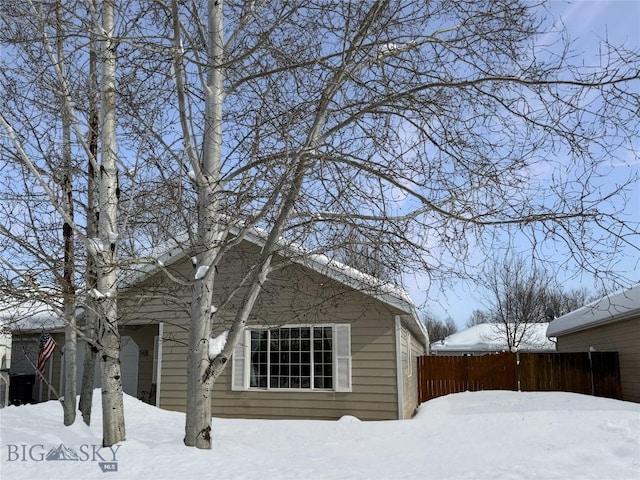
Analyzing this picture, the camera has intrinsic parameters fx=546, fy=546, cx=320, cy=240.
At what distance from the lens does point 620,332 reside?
15.1 m

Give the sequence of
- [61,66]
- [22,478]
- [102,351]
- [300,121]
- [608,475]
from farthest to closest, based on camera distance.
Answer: [61,66] → [102,351] → [300,121] → [608,475] → [22,478]

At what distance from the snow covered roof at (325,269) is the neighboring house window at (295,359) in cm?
130

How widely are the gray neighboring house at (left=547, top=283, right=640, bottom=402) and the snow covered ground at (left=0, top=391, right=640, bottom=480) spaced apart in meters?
4.91

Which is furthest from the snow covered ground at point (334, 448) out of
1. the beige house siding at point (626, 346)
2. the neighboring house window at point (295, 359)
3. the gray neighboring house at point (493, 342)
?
the gray neighboring house at point (493, 342)

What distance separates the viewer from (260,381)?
445 inches

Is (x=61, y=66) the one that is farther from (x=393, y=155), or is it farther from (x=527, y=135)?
(x=527, y=135)

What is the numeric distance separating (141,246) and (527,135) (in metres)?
5.31

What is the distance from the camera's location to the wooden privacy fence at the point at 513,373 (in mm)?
15820

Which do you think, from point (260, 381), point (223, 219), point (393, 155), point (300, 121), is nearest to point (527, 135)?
point (393, 155)

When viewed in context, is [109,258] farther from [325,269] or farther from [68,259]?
[325,269]

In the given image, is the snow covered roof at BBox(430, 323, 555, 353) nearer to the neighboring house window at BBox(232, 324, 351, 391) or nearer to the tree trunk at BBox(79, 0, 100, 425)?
the neighboring house window at BBox(232, 324, 351, 391)

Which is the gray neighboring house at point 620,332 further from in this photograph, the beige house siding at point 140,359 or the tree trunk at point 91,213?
the beige house siding at point 140,359

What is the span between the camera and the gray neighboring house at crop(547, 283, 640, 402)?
1381 cm

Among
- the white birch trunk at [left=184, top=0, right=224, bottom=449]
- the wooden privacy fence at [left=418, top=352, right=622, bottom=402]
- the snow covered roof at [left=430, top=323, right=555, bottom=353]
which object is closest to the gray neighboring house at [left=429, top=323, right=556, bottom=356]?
the snow covered roof at [left=430, top=323, right=555, bottom=353]
